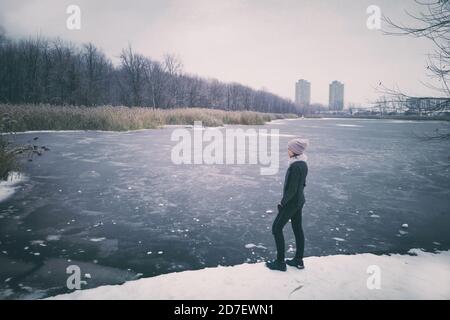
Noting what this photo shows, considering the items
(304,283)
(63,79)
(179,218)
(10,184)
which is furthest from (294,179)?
(63,79)

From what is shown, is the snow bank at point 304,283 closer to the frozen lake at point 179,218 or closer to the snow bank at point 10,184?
the frozen lake at point 179,218

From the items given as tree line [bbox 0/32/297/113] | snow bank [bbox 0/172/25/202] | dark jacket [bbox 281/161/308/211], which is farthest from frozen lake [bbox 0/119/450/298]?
tree line [bbox 0/32/297/113]

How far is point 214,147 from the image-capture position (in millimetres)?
15773

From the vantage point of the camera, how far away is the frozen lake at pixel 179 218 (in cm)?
390

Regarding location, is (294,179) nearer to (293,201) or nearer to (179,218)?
(293,201)

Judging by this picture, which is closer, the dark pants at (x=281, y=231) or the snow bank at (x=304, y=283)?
the snow bank at (x=304, y=283)

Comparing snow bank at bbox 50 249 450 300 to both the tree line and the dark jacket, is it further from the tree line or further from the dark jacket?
the tree line

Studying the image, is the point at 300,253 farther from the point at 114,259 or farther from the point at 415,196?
the point at 415,196

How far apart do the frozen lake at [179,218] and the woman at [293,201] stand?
0.50m

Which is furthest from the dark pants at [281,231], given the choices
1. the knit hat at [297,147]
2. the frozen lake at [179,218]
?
the knit hat at [297,147]

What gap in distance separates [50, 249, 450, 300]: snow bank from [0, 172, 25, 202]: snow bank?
15.6 ft

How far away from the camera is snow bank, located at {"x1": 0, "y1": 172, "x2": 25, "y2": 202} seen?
264 inches

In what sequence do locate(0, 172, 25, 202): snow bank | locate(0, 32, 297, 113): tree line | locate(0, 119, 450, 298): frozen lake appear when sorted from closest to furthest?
locate(0, 119, 450, 298): frozen lake < locate(0, 172, 25, 202): snow bank < locate(0, 32, 297, 113): tree line

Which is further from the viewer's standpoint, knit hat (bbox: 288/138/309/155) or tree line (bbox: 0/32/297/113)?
tree line (bbox: 0/32/297/113)
